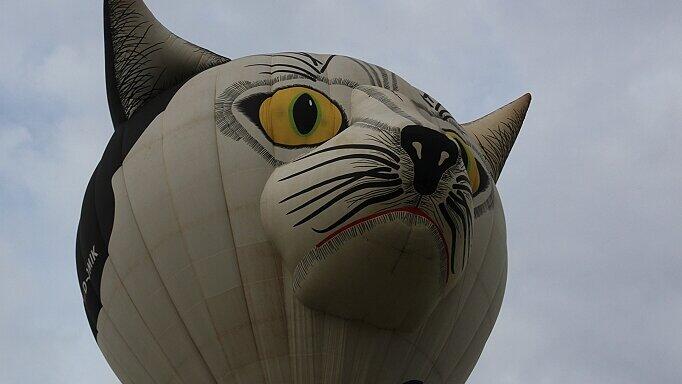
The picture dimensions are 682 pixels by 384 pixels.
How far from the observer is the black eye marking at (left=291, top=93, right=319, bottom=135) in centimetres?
1316

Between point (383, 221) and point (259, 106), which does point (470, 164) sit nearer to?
point (383, 221)

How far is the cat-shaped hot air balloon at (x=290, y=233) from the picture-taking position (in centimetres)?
1243

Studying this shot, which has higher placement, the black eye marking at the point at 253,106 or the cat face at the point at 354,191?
the black eye marking at the point at 253,106

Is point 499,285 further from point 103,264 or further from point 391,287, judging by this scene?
point 103,264

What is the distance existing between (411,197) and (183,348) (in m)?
2.72

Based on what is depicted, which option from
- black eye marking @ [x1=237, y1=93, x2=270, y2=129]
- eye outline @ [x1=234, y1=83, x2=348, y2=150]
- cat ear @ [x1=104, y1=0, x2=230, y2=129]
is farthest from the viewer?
cat ear @ [x1=104, y1=0, x2=230, y2=129]

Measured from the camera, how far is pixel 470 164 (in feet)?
45.8

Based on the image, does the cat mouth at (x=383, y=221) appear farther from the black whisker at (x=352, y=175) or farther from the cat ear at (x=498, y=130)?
the cat ear at (x=498, y=130)

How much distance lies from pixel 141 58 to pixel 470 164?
12.0 ft

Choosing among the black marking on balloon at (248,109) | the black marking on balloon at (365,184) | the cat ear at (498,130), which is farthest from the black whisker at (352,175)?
the cat ear at (498,130)

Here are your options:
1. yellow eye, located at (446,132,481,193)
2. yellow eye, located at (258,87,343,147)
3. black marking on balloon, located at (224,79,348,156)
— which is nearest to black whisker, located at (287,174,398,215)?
black marking on balloon, located at (224,79,348,156)

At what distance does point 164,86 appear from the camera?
1454cm

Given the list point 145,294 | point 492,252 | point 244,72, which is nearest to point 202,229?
point 145,294

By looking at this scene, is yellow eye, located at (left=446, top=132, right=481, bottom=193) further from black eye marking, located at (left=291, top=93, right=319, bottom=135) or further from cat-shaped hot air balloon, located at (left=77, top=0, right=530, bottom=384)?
black eye marking, located at (left=291, top=93, right=319, bottom=135)
